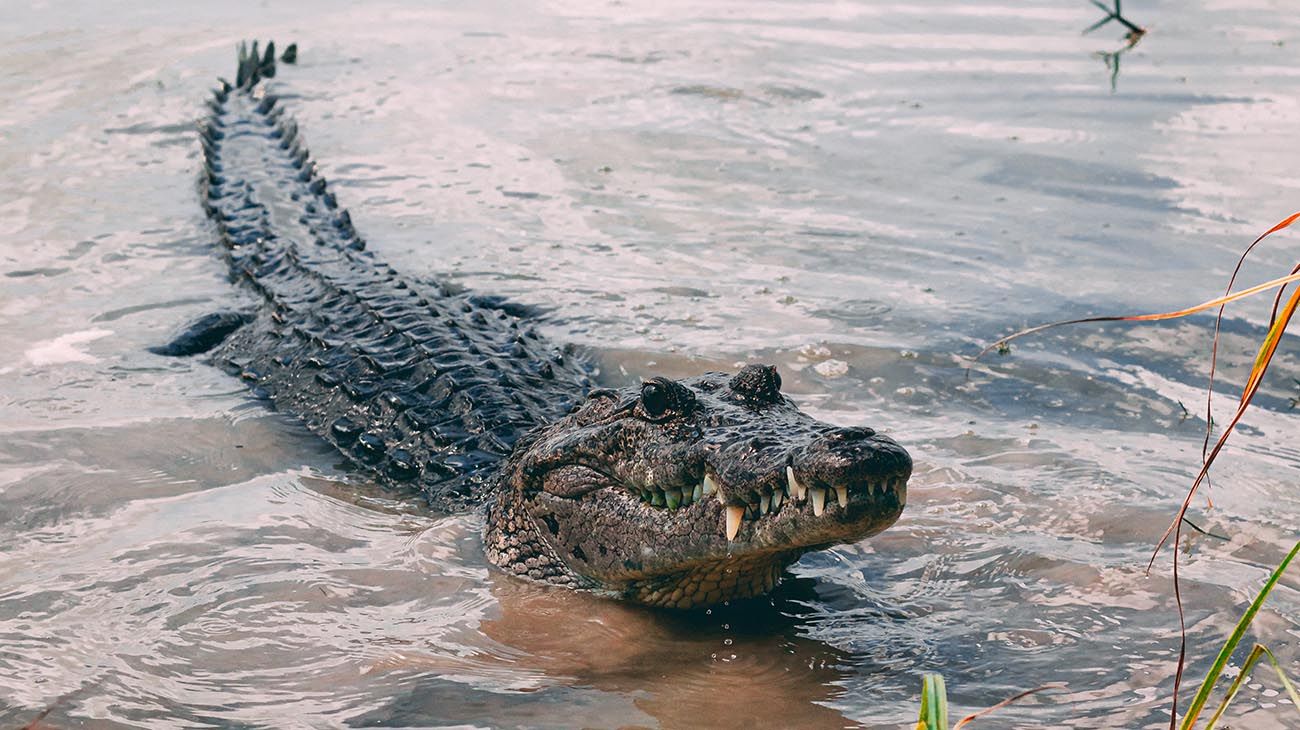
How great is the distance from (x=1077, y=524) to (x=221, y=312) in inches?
170

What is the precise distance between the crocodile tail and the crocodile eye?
24.6 feet

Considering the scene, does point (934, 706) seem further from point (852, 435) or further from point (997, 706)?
point (852, 435)

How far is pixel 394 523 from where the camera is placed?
4.69 m

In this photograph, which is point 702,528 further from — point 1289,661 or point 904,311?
point 904,311

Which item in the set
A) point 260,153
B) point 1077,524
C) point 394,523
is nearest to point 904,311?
point 1077,524

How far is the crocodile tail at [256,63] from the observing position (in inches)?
409

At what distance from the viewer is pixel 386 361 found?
5.50 meters

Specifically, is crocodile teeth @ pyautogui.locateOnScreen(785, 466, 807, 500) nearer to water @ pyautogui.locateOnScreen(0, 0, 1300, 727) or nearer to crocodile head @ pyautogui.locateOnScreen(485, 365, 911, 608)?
crocodile head @ pyautogui.locateOnScreen(485, 365, 911, 608)

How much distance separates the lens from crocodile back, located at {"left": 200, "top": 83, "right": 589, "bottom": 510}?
5.02 meters

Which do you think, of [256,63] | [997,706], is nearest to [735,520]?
[997,706]

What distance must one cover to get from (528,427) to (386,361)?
0.84 metres

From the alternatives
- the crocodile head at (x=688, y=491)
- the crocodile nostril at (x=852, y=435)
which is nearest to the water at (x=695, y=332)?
the crocodile head at (x=688, y=491)

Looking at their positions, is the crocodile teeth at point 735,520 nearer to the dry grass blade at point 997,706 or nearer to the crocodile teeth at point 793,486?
the crocodile teeth at point 793,486

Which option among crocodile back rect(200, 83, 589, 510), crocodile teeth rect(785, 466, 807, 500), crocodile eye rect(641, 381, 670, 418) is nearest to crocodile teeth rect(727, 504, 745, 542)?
crocodile teeth rect(785, 466, 807, 500)
